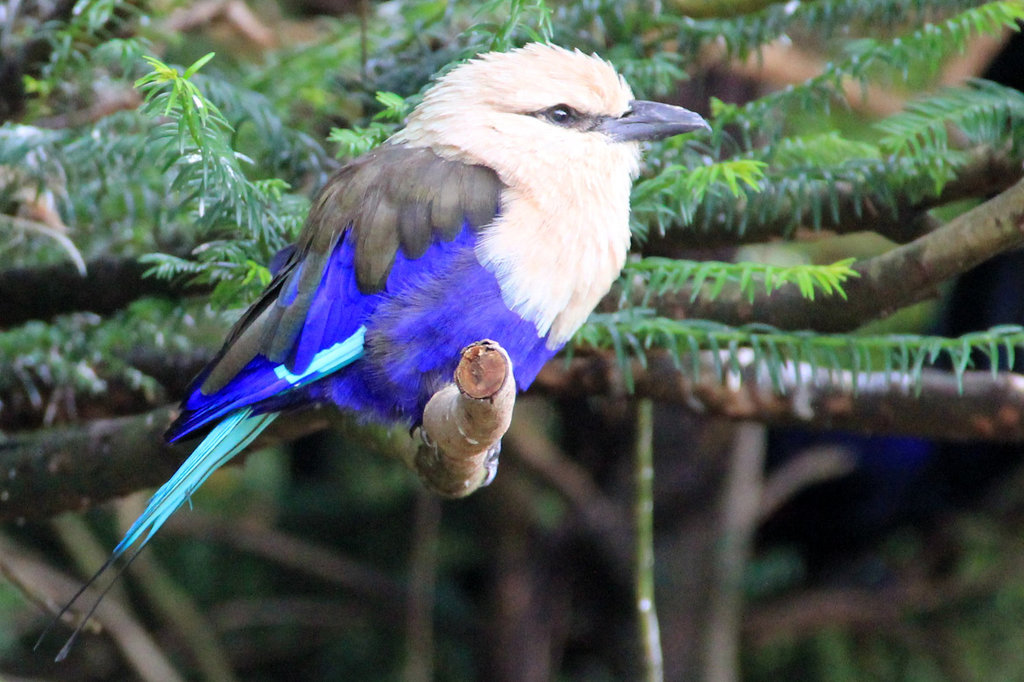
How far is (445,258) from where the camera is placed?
158 cm

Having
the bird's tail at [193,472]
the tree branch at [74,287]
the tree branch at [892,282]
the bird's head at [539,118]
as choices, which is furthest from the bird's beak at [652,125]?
the tree branch at [74,287]

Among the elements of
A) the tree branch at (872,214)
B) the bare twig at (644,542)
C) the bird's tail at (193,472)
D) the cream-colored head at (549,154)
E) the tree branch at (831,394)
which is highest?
the cream-colored head at (549,154)

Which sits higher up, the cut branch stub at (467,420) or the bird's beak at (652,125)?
the bird's beak at (652,125)

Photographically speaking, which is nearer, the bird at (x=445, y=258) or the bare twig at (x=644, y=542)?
the bird at (x=445, y=258)

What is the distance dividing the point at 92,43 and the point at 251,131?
38cm

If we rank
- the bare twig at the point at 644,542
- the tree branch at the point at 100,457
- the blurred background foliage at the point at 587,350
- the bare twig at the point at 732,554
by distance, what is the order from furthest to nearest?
the bare twig at the point at 732,554, the bare twig at the point at 644,542, the tree branch at the point at 100,457, the blurred background foliage at the point at 587,350

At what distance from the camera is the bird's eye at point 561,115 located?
1.68 m

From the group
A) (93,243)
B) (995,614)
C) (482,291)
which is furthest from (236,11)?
(995,614)

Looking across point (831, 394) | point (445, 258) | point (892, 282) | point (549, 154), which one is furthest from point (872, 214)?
point (445, 258)

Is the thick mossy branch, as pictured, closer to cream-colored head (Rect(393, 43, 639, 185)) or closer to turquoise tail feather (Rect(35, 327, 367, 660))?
turquoise tail feather (Rect(35, 327, 367, 660))

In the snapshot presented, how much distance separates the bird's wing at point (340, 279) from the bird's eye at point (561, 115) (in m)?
0.14

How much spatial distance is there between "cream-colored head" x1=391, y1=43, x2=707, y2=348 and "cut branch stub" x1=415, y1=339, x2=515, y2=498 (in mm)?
195

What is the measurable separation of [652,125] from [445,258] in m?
0.39

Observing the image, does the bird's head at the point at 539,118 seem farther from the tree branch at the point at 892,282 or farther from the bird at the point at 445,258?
the tree branch at the point at 892,282
